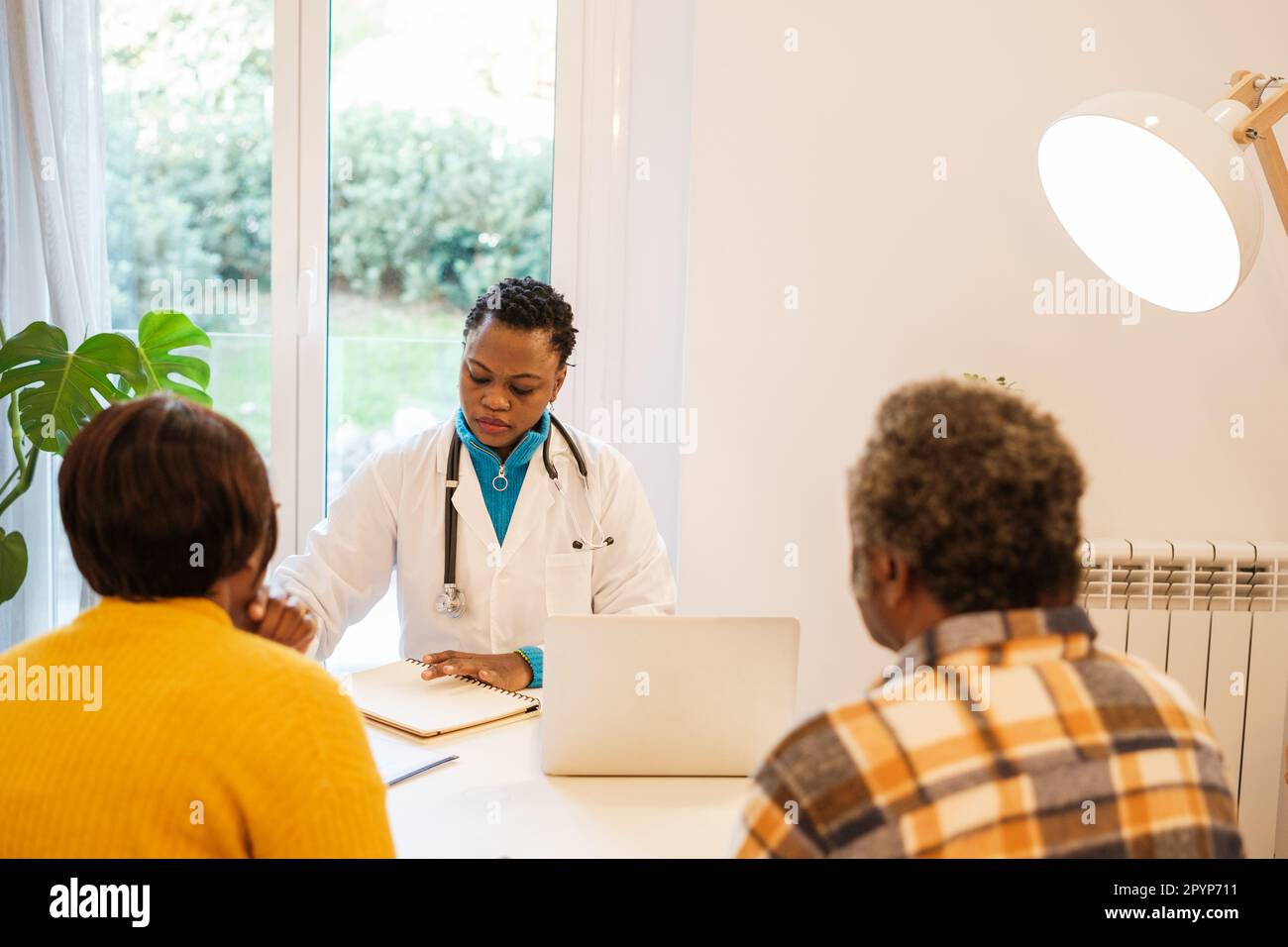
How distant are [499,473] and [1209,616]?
1.70 metres

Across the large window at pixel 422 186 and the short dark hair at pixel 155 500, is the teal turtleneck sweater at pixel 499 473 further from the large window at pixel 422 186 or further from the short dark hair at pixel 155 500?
the short dark hair at pixel 155 500

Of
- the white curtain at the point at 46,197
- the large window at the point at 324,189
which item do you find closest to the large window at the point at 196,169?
the large window at the point at 324,189

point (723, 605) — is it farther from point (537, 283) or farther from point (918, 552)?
point (918, 552)

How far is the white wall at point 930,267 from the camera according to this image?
2762 millimetres

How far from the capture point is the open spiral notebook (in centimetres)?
176

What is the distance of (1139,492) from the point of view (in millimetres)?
2826

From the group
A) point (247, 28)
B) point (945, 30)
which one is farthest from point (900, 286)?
point (247, 28)

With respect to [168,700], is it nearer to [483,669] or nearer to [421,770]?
[421,770]

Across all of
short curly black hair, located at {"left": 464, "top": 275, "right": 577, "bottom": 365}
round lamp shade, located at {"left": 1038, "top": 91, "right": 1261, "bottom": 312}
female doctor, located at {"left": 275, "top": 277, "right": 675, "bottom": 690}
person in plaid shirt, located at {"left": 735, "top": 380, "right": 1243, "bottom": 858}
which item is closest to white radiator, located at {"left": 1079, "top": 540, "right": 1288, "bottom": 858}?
round lamp shade, located at {"left": 1038, "top": 91, "right": 1261, "bottom": 312}

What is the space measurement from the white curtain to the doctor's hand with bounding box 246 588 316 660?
1648 mm

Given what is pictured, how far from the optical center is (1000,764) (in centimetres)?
95

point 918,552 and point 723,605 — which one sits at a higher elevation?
point 918,552

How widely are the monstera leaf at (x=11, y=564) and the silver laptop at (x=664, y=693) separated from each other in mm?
1620

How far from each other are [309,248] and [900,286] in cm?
154
